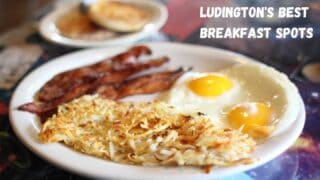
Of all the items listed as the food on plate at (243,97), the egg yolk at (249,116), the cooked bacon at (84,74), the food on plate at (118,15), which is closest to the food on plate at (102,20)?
the food on plate at (118,15)

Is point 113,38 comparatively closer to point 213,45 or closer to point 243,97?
point 213,45

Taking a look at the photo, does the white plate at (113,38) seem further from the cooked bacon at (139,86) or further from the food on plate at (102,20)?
the cooked bacon at (139,86)

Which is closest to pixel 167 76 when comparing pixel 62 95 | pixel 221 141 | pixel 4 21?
pixel 62 95

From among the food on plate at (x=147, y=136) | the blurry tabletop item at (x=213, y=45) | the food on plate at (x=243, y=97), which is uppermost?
the food on plate at (x=147, y=136)

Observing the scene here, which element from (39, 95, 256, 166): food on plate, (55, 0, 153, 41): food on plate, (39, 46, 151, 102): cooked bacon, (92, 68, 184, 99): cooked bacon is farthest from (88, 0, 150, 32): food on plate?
(39, 95, 256, 166): food on plate

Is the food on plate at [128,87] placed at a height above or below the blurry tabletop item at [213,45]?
above

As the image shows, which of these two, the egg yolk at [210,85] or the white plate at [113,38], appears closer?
the egg yolk at [210,85]

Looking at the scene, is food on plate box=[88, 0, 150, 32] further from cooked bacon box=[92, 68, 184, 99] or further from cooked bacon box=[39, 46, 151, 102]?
cooked bacon box=[92, 68, 184, 99]
